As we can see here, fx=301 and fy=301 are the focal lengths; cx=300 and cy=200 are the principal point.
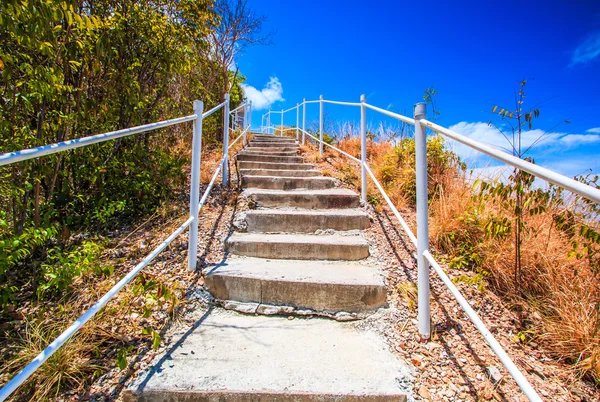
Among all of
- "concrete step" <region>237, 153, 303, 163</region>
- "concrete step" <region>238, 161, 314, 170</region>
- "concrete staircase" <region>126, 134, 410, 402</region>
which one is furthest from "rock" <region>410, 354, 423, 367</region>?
"concrete step" <region>237, 153, 303, 163</region>

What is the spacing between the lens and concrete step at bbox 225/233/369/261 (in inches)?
97.0

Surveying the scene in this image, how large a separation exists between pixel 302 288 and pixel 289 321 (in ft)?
0.73

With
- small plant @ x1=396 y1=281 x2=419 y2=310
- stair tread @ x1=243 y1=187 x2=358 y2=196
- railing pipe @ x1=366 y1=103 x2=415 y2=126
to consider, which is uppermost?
railing pipe @ x1=366 y1=103 x2=415 y2=126

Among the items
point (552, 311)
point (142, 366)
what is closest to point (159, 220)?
point (142, 366)

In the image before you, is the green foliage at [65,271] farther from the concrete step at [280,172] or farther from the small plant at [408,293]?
the concrete step at [280,172]

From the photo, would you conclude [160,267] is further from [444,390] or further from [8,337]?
[444,390]

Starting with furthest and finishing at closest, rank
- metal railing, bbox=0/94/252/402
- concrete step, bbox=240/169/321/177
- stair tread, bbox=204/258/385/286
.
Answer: concrete step, bbox=240/169/321/177 → stair tread, bbox=204/258/385/286 → metal railing, bbox=0/94/252/402

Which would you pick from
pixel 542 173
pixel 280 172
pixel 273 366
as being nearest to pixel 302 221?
pixel 273 366

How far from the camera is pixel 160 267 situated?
2193 mm

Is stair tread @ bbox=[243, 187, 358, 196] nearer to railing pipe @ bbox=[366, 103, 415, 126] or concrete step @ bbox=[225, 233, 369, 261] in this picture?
concrete step @ bbox=[225, 233, 369, 261]

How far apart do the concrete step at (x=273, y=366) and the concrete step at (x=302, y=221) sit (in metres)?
1.06

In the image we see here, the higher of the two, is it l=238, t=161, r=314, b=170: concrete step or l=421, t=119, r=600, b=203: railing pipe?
l=238, t=161, r=314, b=170: concrete step

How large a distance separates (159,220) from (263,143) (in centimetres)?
460

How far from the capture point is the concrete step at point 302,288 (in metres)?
1.97
